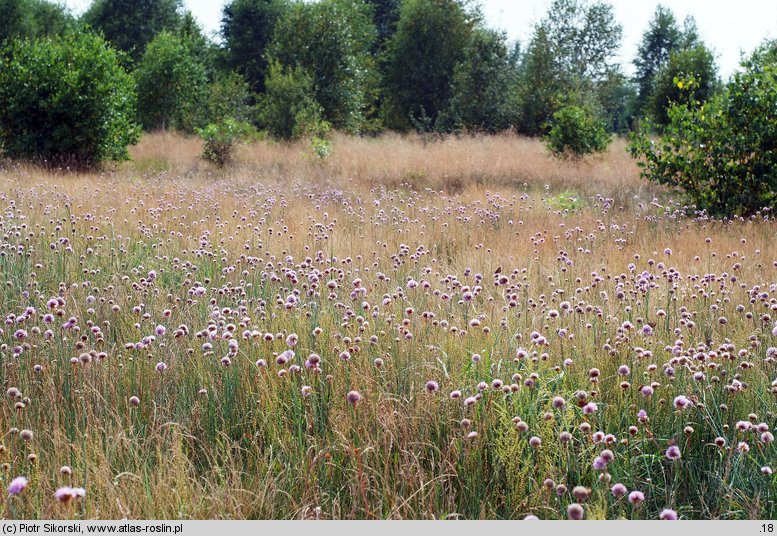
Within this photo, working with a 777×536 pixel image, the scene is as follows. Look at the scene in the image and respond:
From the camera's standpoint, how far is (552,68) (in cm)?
2572

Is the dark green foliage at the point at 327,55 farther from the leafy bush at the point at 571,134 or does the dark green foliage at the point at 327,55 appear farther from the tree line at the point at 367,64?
the leafy bush at the point at 571,134

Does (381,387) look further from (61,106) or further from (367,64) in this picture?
(367,64)

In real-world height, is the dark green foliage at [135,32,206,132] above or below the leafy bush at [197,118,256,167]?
above

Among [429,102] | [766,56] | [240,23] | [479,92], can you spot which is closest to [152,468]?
[766,56]

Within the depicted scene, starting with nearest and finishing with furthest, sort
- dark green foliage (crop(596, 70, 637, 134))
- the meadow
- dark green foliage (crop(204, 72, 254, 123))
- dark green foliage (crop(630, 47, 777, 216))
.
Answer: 1. the meadow
2. dark green foliage (crop(630, 47, 777, 216))
3. dark green foliage (crop(204, 72, 254, 123))
4. dark green foliage (crop(596, 70, 637, 134))

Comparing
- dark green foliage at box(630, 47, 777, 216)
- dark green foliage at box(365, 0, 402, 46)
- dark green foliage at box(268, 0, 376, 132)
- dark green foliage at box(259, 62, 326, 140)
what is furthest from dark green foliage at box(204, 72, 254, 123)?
dark green foliage at box(630, 47, 777, 216)

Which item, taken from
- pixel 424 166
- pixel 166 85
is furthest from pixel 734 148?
pixel 166 85

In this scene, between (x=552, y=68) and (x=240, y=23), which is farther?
(x=240, y=23)

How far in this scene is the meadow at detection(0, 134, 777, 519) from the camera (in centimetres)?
253

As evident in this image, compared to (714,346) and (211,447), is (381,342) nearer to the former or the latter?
(211,447)

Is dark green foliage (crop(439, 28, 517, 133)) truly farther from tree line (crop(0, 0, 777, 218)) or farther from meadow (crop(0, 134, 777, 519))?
meadow (crop(0, 134, 777, 519))

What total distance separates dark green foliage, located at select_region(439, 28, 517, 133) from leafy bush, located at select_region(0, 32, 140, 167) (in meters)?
13.4

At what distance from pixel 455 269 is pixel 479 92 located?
21491 millimetres


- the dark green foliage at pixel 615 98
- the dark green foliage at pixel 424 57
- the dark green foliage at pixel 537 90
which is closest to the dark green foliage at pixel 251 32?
the dark green foliage at pixel 424 57
